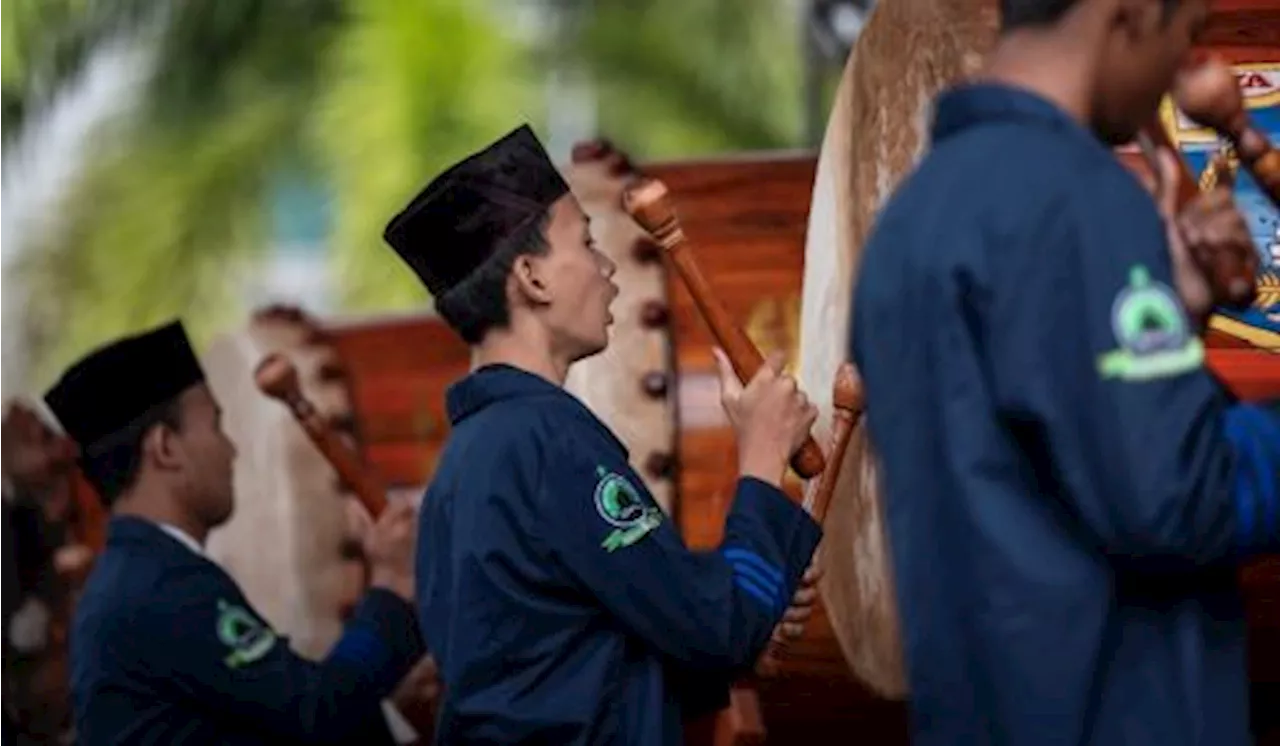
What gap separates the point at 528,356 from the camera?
10.8 feet

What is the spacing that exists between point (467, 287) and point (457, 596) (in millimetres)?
336

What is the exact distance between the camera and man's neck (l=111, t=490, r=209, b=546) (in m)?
4.29

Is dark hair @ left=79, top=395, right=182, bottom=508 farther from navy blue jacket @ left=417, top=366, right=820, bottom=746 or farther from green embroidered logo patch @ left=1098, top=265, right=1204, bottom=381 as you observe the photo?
green embroidered logo patch @ left=1098, top=265, right=1204, bottom=381

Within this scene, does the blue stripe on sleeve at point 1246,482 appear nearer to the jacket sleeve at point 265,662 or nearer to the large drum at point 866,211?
the large drum at point 866,211

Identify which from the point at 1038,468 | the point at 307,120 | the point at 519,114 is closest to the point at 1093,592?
the point at 1038,468

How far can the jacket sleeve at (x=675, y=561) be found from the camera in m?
3.06

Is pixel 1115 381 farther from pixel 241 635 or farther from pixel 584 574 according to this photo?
pixel 241 635

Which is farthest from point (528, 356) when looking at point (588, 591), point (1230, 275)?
point (1230, 275)

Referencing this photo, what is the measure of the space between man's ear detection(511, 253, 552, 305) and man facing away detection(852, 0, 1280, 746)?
0.87 meters

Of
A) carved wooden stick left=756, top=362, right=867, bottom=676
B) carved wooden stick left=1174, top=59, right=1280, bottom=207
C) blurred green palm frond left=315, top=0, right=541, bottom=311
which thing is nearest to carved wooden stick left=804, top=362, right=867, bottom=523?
carved wooden stick left=756, top=362, right=867, bottom=676

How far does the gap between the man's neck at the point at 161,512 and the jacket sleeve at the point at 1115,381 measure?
6.94 ft

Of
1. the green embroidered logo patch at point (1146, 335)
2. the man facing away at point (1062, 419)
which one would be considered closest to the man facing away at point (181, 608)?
the man facing away at point (1062, 419)

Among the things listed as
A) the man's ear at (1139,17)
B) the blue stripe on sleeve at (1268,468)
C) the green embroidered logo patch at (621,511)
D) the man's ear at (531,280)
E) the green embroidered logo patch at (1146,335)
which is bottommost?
the green embroidered logo patch at (621,511)

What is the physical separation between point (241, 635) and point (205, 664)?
0.05 metres
